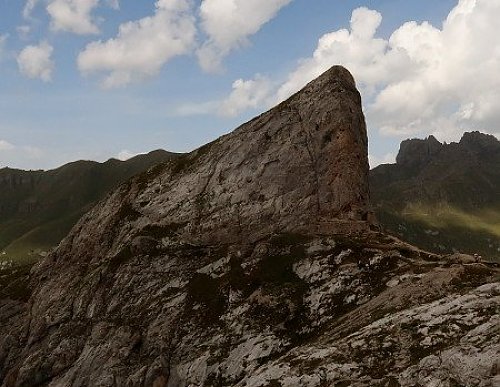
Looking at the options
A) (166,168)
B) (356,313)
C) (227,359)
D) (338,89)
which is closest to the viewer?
(356,313)

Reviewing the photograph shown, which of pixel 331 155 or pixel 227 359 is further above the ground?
pixel 331 155

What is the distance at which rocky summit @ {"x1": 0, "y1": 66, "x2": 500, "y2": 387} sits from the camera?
115 ft

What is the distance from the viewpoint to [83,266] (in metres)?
74.8

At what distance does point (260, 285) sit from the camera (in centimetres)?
5447

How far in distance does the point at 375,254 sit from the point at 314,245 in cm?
801

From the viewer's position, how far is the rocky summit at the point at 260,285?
115 ft

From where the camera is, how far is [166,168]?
80438 millimetres

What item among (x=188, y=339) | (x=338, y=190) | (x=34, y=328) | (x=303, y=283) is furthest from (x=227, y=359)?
(x=34, y=328)

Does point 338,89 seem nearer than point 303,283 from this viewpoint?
No

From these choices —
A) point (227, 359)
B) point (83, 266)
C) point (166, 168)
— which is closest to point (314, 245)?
point (227, 359)

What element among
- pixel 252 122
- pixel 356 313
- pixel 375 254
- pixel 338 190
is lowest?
pixel 356 313

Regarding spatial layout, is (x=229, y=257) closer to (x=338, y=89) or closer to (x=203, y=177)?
(x=203, y=177)

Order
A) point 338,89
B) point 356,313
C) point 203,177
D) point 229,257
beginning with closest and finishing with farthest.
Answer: point 356,313 → point 229,257 → point 338,89 → point 203,177

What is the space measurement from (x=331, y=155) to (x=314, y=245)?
45.5 ft
